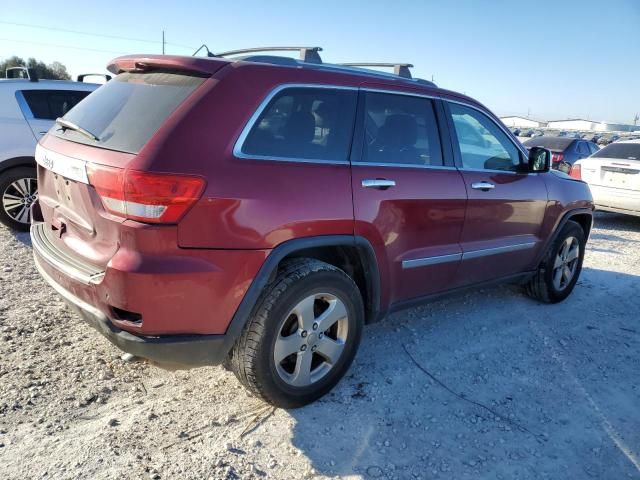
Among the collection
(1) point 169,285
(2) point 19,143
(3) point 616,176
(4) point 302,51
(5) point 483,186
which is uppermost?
(4) point 302,51

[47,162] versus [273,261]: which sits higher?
[47,162]

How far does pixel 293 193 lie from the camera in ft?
8.78

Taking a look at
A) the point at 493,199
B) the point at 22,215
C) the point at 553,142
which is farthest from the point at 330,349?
the point at 553,142

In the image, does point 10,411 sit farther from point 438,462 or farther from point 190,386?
point 438,462

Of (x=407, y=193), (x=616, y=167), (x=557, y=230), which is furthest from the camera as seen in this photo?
(x=616, y=167)

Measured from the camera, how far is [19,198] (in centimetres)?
600

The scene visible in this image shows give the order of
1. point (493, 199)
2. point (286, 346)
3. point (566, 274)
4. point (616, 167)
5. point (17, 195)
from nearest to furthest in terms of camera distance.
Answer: point (286, 346)
point (493, 199)
point (566, 274)
point (17, 195)
point (616, 167)

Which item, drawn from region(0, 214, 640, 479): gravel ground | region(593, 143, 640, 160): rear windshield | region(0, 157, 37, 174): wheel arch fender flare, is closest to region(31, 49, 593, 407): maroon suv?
region(0, 214, 640, 479): gravel ground

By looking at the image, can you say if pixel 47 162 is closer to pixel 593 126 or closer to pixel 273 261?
pixel 273 261

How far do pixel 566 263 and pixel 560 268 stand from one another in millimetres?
106

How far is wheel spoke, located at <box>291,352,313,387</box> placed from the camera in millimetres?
2924

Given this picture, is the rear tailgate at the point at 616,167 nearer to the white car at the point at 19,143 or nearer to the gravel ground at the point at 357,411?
the gravel ground at the point at 357,411

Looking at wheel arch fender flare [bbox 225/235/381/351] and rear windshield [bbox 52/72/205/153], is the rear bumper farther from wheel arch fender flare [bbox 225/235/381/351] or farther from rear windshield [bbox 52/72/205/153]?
rear windshield [bbox 52/72/205/153]

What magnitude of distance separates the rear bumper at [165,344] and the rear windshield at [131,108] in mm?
822
